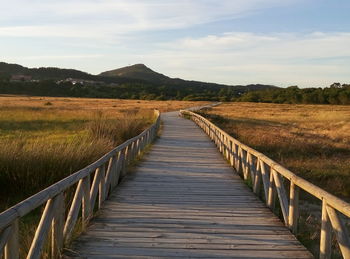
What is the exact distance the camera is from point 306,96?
105m

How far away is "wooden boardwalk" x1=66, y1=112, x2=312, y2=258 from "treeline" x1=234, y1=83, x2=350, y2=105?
95.1m

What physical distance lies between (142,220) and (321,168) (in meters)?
8.34

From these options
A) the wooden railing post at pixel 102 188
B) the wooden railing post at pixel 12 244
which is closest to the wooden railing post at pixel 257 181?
the wooden railing post at pixel 102 188

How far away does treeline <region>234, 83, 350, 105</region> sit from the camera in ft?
324

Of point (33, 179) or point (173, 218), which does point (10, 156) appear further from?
point (173, 218)

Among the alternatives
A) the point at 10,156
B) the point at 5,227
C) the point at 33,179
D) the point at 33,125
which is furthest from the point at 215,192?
the point at 33,125

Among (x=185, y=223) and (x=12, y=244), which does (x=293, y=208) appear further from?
(x=12, y=244)

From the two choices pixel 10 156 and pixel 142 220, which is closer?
pixel 142 220

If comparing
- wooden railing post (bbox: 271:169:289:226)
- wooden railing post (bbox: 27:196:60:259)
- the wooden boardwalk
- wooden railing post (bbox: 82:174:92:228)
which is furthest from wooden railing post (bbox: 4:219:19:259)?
wooden railing post (bbox: 271:169:289:226)

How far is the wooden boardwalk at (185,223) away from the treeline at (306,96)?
95.1m

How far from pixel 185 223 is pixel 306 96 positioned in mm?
103937

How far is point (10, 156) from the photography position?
9234 millimetres

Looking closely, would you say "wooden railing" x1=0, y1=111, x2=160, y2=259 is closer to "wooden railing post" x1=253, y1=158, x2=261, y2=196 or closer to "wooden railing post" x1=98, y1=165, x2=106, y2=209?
"wooden railing post" x1=98, y1=165, x2=106, y2=209

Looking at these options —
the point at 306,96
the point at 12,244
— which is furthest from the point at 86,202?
the point at 306,96
